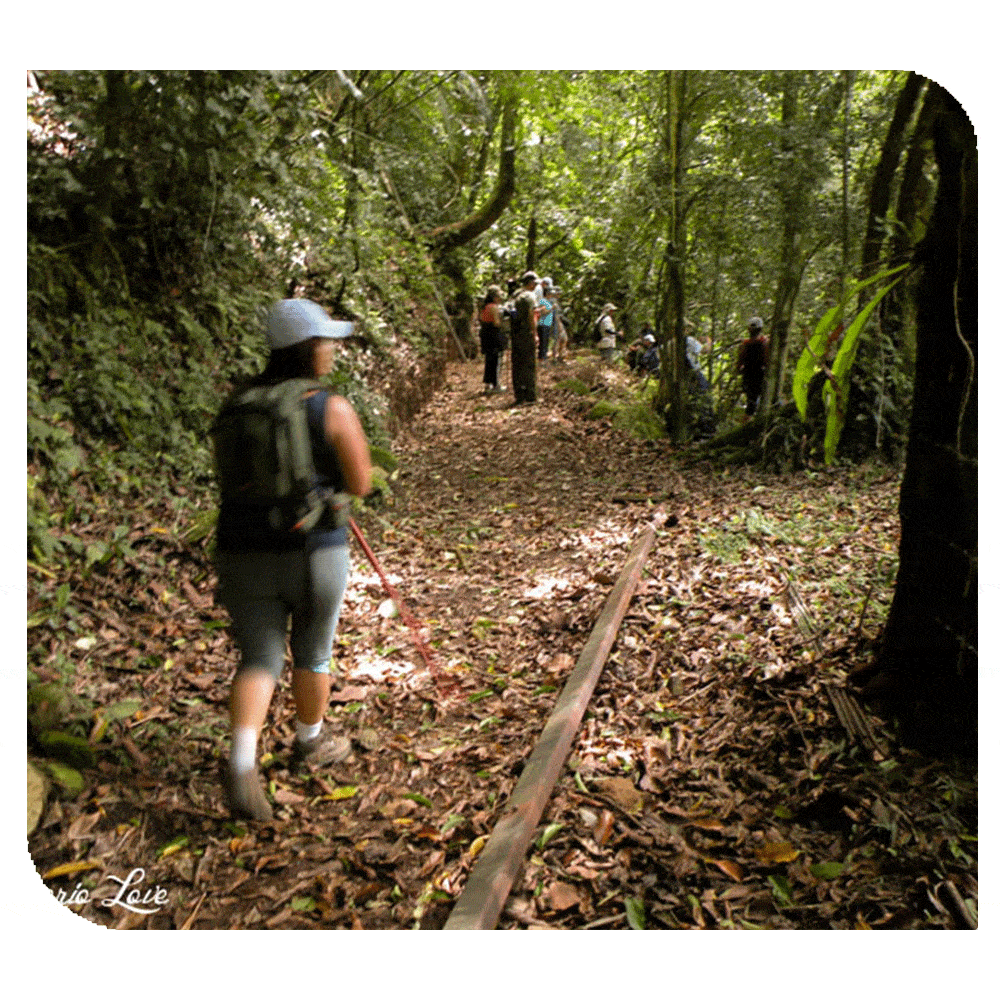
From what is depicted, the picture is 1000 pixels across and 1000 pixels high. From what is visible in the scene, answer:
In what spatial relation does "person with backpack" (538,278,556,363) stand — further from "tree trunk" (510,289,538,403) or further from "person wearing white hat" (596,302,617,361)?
"person wearing white hat" (596,302,617,361)

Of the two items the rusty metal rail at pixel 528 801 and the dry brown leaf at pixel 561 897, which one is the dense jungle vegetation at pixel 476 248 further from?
the dry brown leaf at pixel 561 897

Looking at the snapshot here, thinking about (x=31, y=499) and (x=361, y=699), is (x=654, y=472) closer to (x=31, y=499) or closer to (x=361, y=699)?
(x=361, y=699)

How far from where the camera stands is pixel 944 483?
8.68 ft

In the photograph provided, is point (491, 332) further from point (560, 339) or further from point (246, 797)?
point (246, 797)

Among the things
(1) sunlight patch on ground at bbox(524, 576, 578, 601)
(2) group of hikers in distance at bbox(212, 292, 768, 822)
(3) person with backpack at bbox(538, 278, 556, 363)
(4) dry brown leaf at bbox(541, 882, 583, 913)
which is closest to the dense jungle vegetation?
(2) group of hikers in distance at bbox(212, 292, 768, 822)

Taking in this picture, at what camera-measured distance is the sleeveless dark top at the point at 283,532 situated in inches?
99.5

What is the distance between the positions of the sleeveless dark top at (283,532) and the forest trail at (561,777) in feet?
2.61

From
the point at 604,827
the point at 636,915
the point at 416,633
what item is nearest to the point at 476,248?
the point at 416,633

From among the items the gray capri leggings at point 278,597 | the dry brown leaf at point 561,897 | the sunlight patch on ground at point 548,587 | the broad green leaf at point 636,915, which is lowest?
Answer: the broad green leaf at point 636,915

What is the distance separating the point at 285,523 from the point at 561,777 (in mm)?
1366

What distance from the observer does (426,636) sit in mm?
3838

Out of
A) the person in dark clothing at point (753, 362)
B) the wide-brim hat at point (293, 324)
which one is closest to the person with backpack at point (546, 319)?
the person in dark clothing at point (753, 362)

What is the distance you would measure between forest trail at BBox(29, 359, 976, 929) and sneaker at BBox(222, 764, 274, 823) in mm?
46

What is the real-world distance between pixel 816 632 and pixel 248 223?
165 inches
